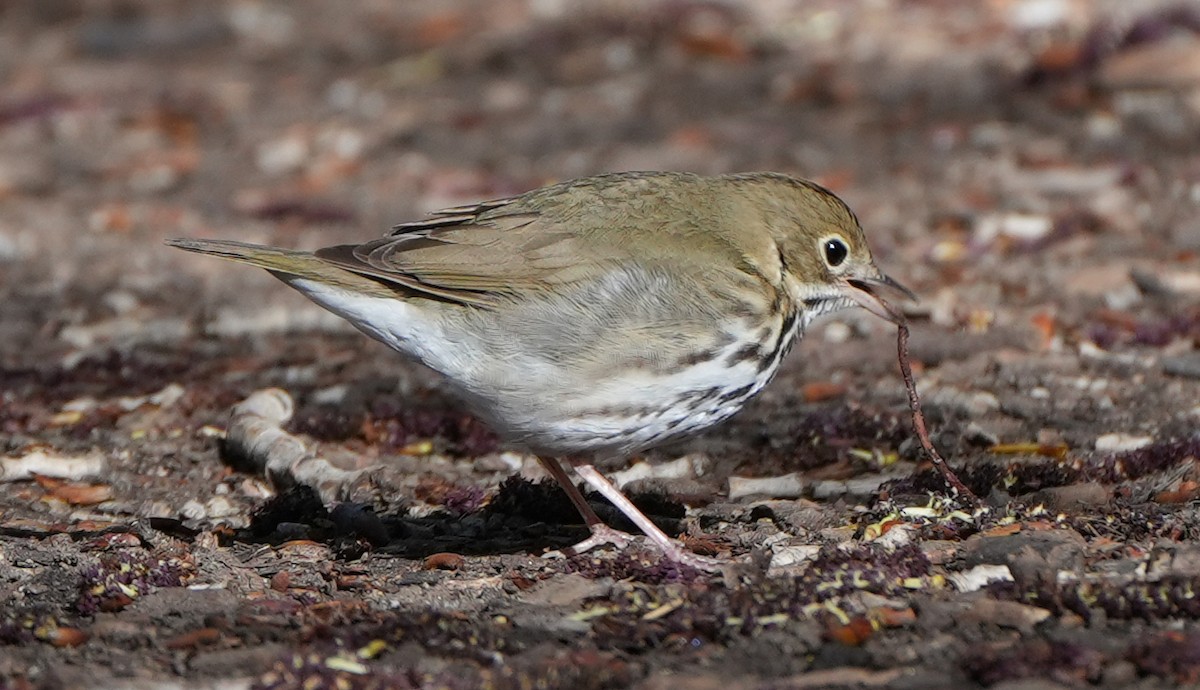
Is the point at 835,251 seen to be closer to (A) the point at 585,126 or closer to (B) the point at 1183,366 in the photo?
(B) the point at 1183,366

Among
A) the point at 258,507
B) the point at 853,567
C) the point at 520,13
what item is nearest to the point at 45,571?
the point at 258,507

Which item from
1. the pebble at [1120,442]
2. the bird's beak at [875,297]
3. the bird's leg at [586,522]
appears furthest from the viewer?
the pebble at [1120,442]

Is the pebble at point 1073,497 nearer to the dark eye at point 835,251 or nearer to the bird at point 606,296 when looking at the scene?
the bird at point 606,296

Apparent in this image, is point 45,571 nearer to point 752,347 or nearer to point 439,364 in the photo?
point 439,364

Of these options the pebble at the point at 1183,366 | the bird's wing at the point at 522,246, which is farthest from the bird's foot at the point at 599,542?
the pebble at the point at 1183,366

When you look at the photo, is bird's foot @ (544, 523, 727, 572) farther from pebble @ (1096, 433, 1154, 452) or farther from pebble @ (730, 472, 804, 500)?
pebble @ (1096, 433, 1154, 452)

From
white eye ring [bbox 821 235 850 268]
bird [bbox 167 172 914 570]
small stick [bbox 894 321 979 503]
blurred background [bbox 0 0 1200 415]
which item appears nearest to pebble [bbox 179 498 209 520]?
bird [bbox 167 172 914 570]
